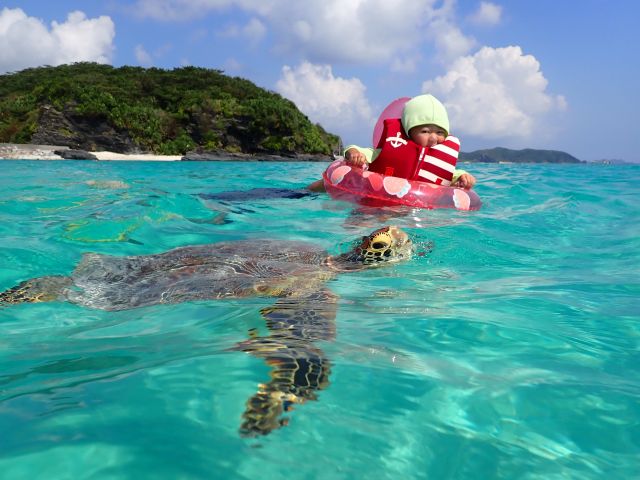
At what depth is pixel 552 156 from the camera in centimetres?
14812

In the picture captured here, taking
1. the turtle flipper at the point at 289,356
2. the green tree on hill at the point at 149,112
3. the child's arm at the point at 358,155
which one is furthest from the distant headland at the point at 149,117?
the turtle flipper at the point at 289,356

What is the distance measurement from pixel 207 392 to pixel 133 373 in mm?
347

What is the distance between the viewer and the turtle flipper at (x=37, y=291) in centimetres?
338

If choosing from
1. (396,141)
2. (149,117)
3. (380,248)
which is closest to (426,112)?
(396,141)

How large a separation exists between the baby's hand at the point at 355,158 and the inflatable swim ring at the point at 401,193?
288 mm

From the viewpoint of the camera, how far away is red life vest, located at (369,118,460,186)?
8.33m

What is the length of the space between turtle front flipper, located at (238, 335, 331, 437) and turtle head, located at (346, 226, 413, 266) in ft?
6.40

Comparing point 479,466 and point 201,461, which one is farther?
point 479,466

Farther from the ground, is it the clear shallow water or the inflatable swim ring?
the inflatable swim ring

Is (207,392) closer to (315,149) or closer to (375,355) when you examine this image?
(375,355)

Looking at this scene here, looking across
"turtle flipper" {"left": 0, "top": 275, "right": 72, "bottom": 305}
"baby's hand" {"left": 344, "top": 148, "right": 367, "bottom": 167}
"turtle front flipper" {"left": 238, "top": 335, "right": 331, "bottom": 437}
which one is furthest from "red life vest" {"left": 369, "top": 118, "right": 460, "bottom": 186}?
"turtle front flipper" {"left": 238, "top": 335, "right": 331, "bottom": 437}

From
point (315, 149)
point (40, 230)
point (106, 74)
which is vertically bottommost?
point (40, 230)

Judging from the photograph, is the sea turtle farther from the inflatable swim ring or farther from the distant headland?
the distant headland

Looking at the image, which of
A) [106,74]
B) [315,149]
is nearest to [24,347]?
[315,149]
